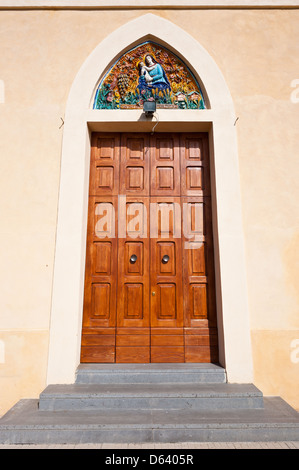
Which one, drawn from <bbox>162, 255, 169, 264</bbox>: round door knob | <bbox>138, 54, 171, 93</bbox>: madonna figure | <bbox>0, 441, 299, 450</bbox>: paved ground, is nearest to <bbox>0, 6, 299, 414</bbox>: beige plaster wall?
<bbox>138, 54, 171, 93</bbox>: madonna figure

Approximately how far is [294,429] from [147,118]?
4.02m

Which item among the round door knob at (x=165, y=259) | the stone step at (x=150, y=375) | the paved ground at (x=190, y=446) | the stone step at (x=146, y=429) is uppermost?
the round door knob at (x=165, y=259)

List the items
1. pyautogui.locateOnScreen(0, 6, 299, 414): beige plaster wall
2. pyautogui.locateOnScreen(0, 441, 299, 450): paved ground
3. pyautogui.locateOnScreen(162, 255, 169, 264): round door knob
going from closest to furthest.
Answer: pyautogui.locateOnScreen(0, 441, 299, 450): paved ground
pyautogui.locateOnScreen(0, 6, 299, 414): beige plaster wall
pyautogui.locateOnScreen(162, 255, 169, 264): round door knob

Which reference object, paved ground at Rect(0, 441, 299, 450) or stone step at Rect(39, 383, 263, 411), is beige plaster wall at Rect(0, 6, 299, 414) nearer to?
stone step at Rect(39, 383, 263, 411)

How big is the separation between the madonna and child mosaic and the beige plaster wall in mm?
452

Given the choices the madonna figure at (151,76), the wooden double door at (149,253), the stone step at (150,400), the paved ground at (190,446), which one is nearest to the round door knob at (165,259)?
the wooden double door at (149,253)

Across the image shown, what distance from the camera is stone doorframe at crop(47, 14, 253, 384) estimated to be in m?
3.63

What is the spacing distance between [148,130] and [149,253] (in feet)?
6.05

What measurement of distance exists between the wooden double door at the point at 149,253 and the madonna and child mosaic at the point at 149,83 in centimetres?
48

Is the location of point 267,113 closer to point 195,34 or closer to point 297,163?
point 297,163

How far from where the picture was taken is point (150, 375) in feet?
11.7

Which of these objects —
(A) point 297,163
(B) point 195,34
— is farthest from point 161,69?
(A) point 297,163

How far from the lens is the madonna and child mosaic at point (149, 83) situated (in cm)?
443

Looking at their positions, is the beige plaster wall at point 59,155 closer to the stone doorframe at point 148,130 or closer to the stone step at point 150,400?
the stone doorframe at point 148,130
